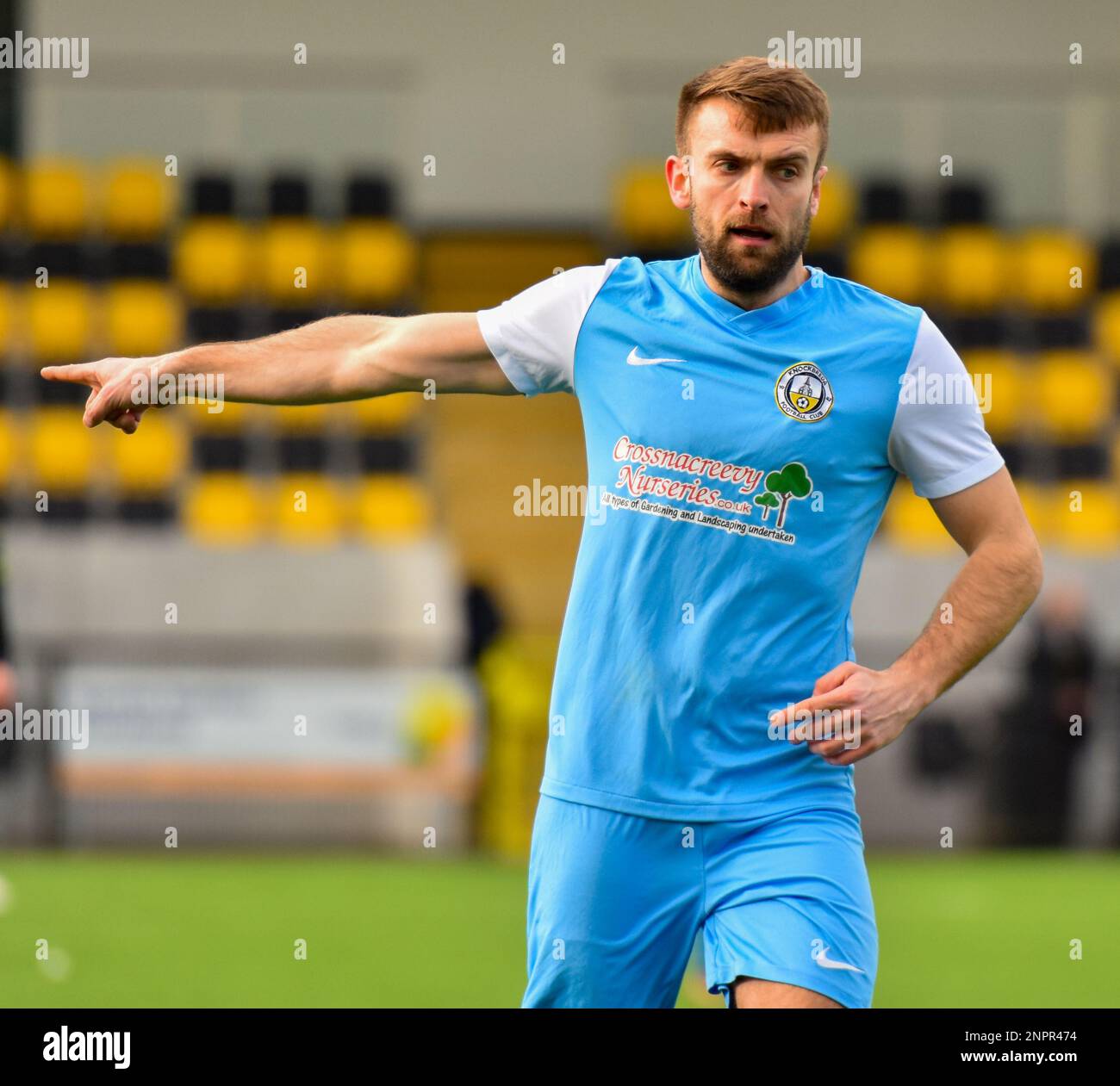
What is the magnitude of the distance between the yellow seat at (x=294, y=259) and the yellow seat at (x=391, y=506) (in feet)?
6.47

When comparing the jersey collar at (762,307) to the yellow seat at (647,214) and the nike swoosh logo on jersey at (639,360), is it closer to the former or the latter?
the nike swoosh logo on jersey at (639,360)

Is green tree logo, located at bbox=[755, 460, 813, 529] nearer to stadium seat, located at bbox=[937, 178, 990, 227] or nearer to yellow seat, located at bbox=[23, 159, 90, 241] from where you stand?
yellow seat, located at bbox=[23, 159, 90, 241]

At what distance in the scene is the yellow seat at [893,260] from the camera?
1831 centimetres

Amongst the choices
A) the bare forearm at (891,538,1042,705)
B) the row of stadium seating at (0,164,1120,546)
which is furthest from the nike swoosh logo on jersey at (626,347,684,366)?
the row of stadium seating at (0,164,1120,546)

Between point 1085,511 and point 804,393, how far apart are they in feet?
43.4

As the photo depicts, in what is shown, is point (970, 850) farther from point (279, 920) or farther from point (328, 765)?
point (279, 920)

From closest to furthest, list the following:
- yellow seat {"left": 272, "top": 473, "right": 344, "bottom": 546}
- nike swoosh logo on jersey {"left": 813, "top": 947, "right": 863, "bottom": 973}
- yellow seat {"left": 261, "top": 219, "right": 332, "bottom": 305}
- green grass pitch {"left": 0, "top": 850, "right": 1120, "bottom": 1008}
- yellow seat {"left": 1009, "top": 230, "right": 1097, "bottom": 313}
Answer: nike swoosh logo on jersey {"left": 813, "top": 947, "right": 863, "bottom": 973}, green grass pitch {"left": 0, "top": 850, "right": 1120, "bottom": 1008}, yellow seat {"left": 272, "top": 473, "right": 344, "bottom": 546}, yellow seat {"left": 261, "top": 219, "right": 332, "bottom": 305}, yellow seat {"left": 1009, "top": 230, "right": 1097, "bottom": 313}

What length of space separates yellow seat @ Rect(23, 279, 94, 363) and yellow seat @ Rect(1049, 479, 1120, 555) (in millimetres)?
8072

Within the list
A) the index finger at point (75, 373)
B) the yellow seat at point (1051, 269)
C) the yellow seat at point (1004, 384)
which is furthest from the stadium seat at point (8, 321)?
the index finger at point (75, 373)

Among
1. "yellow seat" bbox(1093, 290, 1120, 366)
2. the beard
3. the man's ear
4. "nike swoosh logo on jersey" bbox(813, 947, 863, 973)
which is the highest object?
"yellow seat" bbox(1093, 290, 1120, 366)

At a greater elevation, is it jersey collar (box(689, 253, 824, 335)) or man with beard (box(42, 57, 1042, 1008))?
jersey collar (box(689, 253, 824, 335))

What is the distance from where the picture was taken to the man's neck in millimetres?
4262

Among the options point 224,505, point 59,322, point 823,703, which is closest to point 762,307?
point 823,703

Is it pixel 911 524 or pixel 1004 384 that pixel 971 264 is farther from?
pixel 911 524
